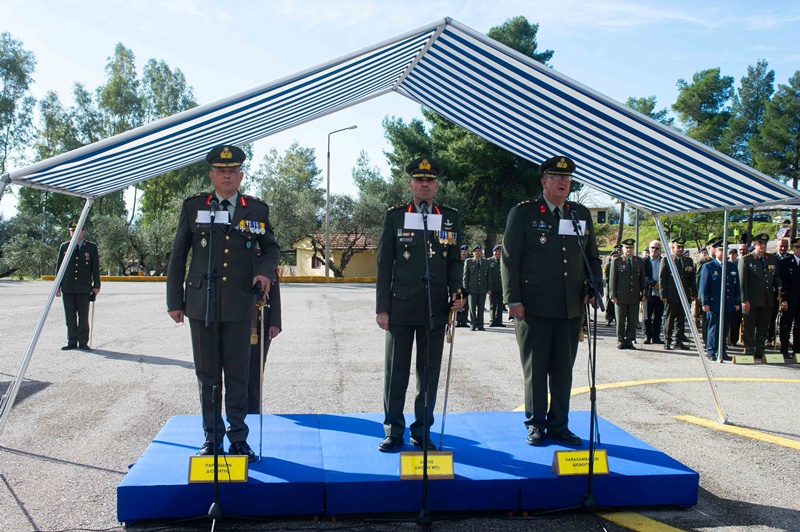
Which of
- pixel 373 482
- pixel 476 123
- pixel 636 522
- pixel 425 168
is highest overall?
pixel 476 123

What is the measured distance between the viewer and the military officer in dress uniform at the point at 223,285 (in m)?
4.41

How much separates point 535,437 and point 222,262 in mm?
2625

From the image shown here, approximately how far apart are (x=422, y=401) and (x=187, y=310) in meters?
1.80

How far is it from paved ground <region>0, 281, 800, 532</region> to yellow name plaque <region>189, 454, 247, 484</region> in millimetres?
298

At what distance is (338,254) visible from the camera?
4594cm

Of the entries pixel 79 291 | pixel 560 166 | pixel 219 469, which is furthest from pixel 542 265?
pixel 79 291

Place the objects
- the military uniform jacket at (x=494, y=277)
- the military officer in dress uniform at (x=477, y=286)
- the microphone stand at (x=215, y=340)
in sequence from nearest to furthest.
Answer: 1. the microphone stand at (x=215, y=340)
2. the military officer in dress uniform at (x=477, y=286)
3. the military uniform jacket at (x=494, y=277)

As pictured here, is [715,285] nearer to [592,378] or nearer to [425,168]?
[592,378]

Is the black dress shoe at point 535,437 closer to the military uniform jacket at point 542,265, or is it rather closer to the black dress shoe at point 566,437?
the black dress shoe at point 566,437

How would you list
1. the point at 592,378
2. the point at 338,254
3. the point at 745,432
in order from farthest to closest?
the point at 338,254 → the point at 745,432 → the point at 592,378

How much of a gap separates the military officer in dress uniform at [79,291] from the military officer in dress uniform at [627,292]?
9.46 meters

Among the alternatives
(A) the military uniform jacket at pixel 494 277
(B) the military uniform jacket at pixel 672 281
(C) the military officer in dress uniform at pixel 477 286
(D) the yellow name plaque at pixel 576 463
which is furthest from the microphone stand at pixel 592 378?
(A) the military uniform jacket at pixel 494 277

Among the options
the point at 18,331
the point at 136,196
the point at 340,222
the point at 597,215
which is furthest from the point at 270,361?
Answer: the point at 597,215

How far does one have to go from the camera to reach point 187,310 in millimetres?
4465
